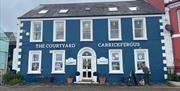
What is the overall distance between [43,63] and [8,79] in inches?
131

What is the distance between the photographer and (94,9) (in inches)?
1030

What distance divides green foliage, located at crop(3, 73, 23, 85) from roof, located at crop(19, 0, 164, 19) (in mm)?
5750

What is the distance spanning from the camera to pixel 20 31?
81.7 feet

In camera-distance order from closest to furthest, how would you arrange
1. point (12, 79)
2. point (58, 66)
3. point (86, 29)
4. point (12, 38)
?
point (12, 79)
point (58, 66)
point (86, 29)
point (12, 38)

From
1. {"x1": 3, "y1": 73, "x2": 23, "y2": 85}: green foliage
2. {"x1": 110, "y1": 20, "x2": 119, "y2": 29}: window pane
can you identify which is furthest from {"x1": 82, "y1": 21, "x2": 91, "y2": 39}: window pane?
{"x1": 3, "y1": 73, "x2": 23, "y2": 85}: green foliage

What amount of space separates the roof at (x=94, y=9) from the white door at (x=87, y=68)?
163 inches

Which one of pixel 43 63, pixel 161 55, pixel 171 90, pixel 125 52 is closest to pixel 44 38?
pixel 43 63

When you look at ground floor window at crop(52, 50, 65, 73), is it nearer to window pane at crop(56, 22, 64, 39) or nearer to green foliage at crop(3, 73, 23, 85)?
window pane at crop(56, 22, 64, 39)

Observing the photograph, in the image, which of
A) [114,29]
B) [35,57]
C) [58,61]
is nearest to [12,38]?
[35,57]

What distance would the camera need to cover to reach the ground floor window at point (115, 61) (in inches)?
916

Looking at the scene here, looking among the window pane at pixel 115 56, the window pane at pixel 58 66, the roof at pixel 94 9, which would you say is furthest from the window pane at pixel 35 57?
the window pane at pixel 115 56

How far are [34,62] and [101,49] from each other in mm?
6233

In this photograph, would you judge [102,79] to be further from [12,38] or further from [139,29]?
[12,38]

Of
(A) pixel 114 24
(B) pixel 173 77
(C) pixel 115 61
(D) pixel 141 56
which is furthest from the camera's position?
(A) pixel 114 24
